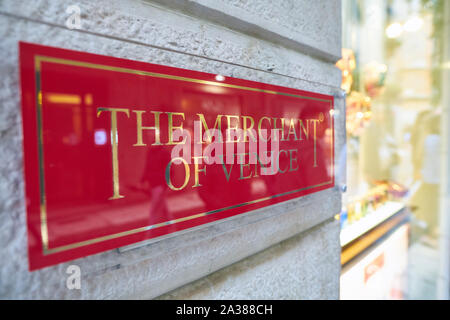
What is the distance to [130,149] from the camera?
686 mm

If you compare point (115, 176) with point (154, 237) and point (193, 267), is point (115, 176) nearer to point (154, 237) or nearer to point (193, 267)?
point (154, 237)

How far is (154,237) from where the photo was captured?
0.77 meters

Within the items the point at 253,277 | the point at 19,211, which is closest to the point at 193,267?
the point at 253,277

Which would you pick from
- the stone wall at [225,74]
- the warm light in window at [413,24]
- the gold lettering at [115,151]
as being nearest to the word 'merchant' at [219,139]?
the gold lettering at [115,151]

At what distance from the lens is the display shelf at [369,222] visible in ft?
7.75

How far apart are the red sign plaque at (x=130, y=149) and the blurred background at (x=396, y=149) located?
175cm

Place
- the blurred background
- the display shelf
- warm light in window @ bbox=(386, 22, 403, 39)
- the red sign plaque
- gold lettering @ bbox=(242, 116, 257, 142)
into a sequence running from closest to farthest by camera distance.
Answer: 1. the red sign plaque
2. gold lettering @ bbox=(242, 116, 257, 142)
3. the display shelf
4. the blurred background
5. warm light in window @ bbox=(386, 22, 403, 39)

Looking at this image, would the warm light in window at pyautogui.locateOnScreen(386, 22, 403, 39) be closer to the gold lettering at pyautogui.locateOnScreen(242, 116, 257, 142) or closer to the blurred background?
the blurred background

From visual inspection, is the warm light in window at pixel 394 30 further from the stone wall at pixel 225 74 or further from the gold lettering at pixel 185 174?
the gold lettering at pixel 185 174

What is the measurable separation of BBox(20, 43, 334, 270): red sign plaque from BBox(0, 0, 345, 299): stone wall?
56 mm

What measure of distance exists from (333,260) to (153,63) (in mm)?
1565

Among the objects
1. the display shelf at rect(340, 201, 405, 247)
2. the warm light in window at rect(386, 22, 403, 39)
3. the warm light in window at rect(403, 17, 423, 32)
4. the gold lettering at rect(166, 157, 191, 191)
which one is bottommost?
the display shelf at rect(340, 201, 405, 247)

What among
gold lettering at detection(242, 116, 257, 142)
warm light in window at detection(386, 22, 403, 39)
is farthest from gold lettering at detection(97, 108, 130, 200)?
warm light in window at detection(386, 22, 403, 39)

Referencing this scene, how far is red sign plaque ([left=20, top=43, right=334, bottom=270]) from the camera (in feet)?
1.87
